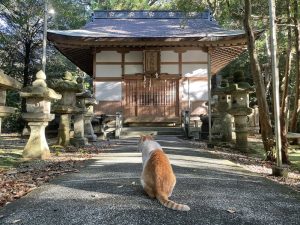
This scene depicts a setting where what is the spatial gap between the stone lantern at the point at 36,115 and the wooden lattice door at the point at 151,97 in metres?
10.2

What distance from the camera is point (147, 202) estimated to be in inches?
155

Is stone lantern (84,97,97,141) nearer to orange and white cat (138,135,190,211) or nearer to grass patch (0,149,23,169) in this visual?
grass patch (0,149,23,169)

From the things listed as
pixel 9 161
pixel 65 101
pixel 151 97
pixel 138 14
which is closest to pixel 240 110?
pixel 65 101

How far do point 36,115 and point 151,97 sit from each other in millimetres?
10882

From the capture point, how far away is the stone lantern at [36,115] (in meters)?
7.96

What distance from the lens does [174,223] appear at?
3273 millimetres

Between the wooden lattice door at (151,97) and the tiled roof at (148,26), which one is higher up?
the tiled roof at (148,26)

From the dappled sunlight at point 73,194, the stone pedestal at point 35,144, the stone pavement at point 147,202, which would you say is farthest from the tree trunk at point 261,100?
the dappled sunlight at point 73,194

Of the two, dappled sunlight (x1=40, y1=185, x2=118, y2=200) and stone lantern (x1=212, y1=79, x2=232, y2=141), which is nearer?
dappled sunlight (x1=40, y1=185, x2=118, y2=200)

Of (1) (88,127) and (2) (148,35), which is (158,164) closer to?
(1) (88,127)

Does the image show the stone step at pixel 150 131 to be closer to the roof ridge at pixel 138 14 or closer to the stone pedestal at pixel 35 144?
the stone pedestal at pixel 35 144

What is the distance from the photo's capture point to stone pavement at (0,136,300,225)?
3.43 meters

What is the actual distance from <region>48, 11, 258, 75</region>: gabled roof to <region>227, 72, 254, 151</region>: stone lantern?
4446mm

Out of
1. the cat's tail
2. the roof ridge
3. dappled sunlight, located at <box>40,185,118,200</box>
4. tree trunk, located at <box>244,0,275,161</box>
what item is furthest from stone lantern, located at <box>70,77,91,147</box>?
the roof ridge
